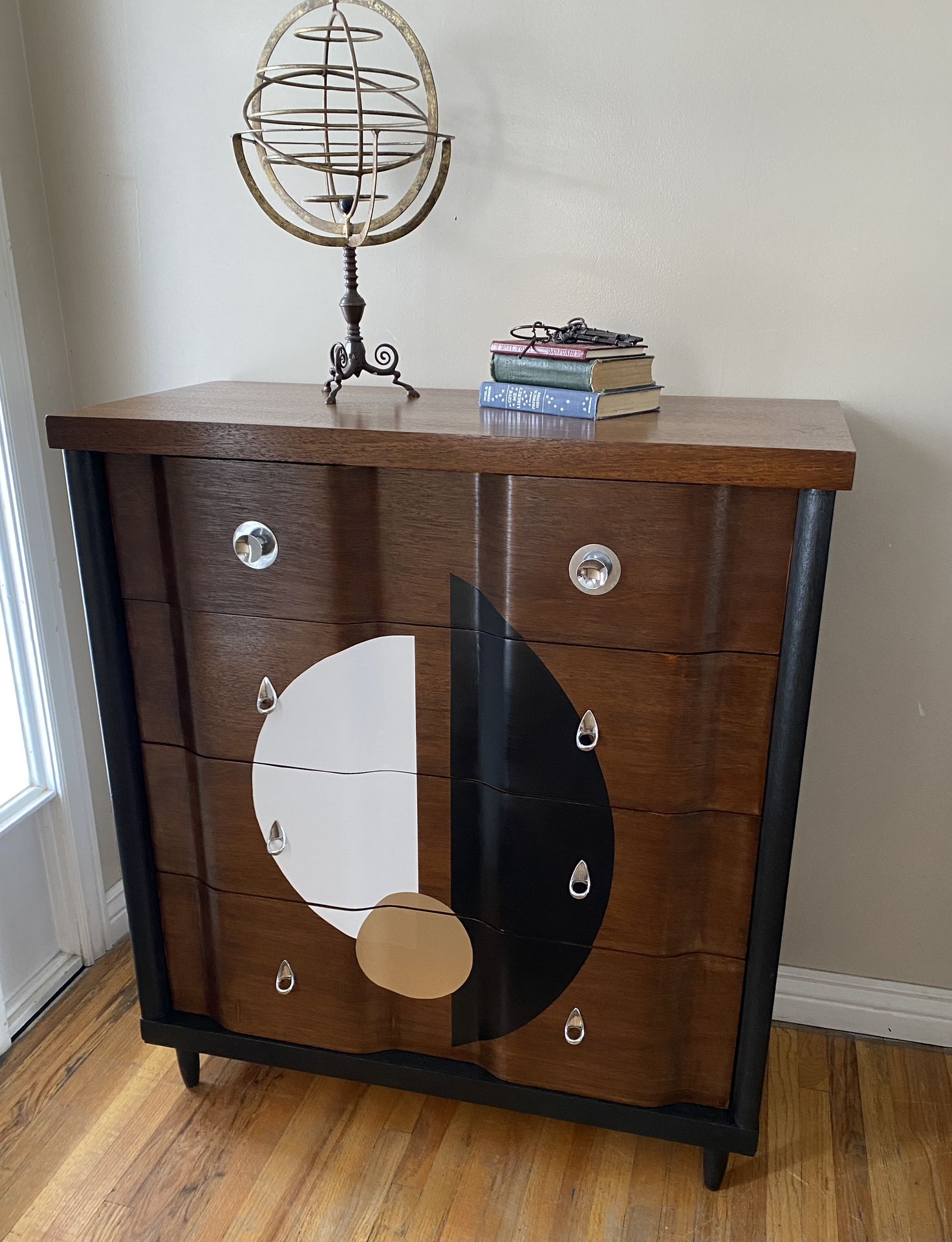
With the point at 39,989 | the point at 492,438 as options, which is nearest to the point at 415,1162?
the point at 39,989

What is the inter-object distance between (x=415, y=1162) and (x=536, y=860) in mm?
555

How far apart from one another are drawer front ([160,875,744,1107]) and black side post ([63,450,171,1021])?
1.2 inches

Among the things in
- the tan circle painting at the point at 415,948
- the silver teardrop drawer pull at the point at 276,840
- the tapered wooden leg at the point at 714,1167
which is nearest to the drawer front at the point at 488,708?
the silver teardrop drawer pull at the point at 276,840

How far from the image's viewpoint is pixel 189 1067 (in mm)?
1612

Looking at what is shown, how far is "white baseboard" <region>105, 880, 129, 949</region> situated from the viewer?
1972 mm

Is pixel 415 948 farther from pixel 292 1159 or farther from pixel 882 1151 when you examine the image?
pixel 882 1151

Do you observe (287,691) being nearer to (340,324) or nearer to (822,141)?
(340,324)

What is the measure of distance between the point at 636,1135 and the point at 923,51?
1.61 m

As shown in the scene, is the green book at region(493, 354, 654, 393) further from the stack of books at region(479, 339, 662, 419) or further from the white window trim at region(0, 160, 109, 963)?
the white window trim at region(0, 160, 109, 963)

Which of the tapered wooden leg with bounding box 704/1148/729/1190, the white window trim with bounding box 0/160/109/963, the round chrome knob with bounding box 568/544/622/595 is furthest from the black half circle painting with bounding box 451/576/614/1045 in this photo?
the white window trim with bounding box 0/160/109/963

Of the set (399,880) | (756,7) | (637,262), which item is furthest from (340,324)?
(399,880)

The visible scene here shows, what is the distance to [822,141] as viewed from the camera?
139cm

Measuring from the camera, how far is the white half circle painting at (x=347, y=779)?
4.28 feet

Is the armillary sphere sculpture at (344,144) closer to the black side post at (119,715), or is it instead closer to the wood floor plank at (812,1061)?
the black side post at (119,715)
